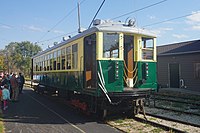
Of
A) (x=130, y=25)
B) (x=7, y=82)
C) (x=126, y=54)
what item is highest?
(x=130, y=25)

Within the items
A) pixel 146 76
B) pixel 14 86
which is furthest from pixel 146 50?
pixel 14 86

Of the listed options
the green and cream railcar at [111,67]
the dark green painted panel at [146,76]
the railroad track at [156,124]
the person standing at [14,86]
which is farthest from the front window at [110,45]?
the person standing at [14,86]

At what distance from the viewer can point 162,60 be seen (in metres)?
25.1

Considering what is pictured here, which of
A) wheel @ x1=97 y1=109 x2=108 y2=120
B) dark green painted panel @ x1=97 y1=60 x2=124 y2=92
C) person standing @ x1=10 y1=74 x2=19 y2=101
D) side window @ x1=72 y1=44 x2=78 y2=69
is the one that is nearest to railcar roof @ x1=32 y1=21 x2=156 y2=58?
side window @ x1=72 y1=44 x2=78 y2=69

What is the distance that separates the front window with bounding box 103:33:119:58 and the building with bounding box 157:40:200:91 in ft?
44.5

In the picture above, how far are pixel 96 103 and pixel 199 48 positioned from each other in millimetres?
15130

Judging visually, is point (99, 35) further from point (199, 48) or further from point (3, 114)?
point (199, 48)

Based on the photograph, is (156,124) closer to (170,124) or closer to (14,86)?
(170,124)

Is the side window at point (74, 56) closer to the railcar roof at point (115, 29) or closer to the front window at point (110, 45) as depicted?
the railcar roof at point (115, 29)

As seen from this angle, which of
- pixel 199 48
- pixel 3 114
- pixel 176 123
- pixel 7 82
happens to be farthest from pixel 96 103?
pixel 199 48

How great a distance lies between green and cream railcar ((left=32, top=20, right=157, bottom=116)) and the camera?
8969 millimetres

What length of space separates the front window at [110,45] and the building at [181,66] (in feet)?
44.5

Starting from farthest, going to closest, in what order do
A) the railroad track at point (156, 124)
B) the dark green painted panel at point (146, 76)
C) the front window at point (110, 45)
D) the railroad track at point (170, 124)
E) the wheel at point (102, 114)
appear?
the dark green painted panel at point (146, 76) < the wheel at point (102, 114) < the front window at point (110, 45) < the railroad track at point (170, 124) < the railroad track at point (156, 124)

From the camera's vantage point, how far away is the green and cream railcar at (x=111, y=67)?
29.4 ft
